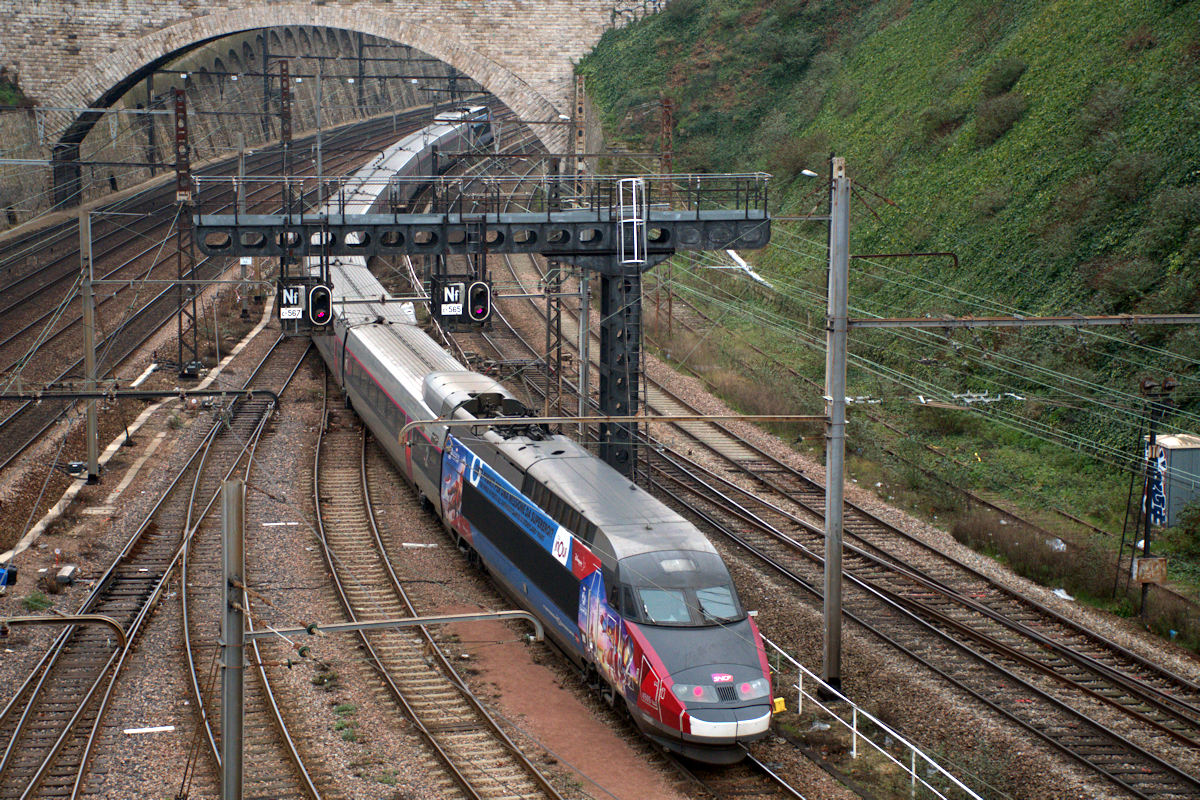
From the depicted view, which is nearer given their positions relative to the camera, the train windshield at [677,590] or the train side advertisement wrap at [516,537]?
the train windshield at [677,590]

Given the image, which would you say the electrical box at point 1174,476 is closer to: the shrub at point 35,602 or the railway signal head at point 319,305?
the railway signal head at point 319,305

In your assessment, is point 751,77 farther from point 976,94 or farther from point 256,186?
point 256,186

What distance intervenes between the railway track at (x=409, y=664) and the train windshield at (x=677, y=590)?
2.38m

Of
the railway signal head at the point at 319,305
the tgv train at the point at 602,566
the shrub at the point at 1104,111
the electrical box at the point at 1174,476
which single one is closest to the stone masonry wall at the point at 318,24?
the shrub at the point at 1104,111

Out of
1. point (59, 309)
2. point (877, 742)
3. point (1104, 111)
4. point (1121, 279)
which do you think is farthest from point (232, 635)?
point (1104, 111)

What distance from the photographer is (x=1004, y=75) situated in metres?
36.0

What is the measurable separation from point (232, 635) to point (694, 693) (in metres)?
5.77

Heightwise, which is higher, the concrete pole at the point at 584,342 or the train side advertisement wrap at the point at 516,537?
the concrete pole at the point at 584,342

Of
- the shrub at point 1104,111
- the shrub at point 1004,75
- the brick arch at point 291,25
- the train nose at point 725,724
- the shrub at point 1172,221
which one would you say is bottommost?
the train nose at point 725,724

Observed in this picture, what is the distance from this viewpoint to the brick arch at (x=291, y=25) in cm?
4447

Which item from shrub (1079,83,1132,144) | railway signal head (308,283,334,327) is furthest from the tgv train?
shrub (1079,83,1132,144)

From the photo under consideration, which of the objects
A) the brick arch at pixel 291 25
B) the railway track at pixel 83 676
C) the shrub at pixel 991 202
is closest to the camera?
the railway track at pixel 83 676

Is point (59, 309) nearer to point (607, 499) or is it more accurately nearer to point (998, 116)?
point (607, 499)

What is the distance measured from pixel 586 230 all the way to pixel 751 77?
35.6 meters
